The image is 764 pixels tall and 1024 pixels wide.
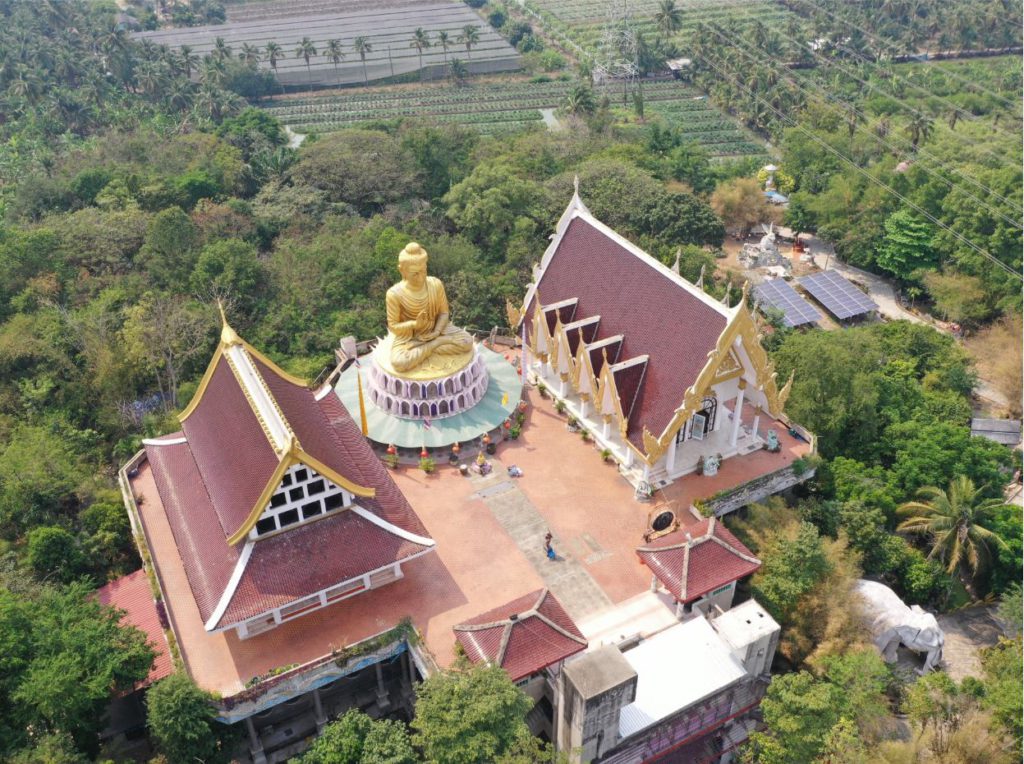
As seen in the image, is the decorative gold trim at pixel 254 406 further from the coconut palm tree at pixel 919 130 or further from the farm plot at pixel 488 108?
the farm plot at pixel 488 108

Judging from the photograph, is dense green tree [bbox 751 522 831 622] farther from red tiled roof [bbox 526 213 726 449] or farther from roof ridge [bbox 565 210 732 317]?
roof ridge [bbox 565 210 732 317]

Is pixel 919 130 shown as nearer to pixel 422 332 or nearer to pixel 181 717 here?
pixel 422 332

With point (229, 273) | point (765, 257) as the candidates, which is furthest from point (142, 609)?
point (765, 257)

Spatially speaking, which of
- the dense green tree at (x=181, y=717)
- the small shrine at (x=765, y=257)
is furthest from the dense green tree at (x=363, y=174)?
the dense green tree at (x=181, y=717)

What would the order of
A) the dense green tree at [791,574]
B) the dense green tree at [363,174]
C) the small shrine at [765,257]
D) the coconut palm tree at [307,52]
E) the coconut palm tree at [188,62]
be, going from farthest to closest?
the coconut palm tree at [307,52] → the coconut palm tree at [188,62] → the dense green tree at [363,174] → the small shrine at [765,257] → the dense green tree at [791,574]

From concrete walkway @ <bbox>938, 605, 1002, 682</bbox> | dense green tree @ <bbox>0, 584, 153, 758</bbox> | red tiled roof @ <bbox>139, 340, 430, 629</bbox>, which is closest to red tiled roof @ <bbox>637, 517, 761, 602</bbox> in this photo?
red tiled roof @ <bbox>139, 340, 430, 629</bbox>

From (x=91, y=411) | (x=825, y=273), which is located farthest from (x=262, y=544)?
(x=825, y=273)
